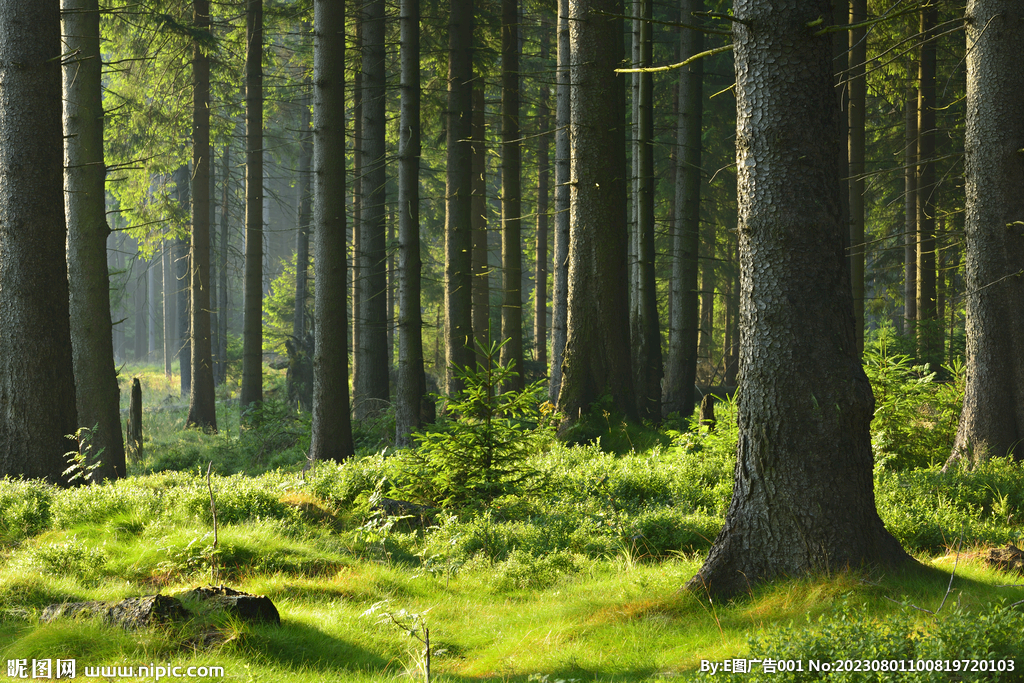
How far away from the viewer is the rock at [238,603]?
14.3 feet

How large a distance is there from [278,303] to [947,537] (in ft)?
91.5

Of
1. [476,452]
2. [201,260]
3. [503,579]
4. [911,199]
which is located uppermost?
[911,199]

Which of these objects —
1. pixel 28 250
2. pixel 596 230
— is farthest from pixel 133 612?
pixel 596 230

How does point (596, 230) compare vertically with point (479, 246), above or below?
below

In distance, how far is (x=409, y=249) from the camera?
1265cm

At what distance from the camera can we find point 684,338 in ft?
48.7

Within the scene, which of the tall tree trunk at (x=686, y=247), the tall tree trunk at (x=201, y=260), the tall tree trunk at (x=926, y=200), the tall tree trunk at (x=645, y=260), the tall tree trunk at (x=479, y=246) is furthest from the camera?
the tall tree trunk at (x=201, y=260)

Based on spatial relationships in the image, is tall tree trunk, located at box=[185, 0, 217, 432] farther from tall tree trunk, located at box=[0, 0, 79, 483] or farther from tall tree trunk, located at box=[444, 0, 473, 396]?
tall tree trunk, located at box=[0, 0, 79, 483]

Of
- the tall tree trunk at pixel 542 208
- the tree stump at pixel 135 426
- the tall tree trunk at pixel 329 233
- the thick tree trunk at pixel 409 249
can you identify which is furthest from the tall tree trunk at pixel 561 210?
the tree stump at pixel 135 426

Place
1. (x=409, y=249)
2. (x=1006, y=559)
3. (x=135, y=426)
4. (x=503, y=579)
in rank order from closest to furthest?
1. (x=1006, y=559)
2. (x=503, y=579)
3. (x=409, y=249)
4. (x=135, y=426)

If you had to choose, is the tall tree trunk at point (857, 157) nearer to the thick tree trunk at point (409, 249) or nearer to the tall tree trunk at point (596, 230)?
the tall tree trunk at point (596, 230)

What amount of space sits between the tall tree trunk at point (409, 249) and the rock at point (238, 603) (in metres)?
7.68

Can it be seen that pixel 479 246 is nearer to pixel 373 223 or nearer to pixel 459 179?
pixel 373 223

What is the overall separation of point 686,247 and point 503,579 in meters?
10.5
